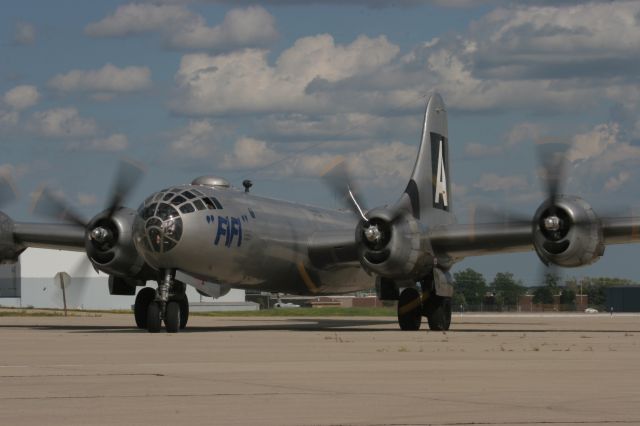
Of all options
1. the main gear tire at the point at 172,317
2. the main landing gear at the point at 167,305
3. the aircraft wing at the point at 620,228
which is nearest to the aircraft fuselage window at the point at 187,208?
the main landing gear at the point at 167,305

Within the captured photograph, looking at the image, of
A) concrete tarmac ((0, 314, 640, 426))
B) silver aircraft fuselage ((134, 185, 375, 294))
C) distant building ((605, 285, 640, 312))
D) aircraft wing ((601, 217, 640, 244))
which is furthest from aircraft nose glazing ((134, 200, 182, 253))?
distant building ((605, 285, 640, 312))

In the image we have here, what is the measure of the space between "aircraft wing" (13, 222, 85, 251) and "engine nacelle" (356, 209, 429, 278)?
939 cm

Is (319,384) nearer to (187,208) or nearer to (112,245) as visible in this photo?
(187,208)

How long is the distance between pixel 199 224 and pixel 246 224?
2.45 metres

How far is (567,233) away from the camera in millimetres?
29516

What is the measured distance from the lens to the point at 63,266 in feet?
318

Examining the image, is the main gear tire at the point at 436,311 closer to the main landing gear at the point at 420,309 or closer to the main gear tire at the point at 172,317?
the main landing gear at the point at 420,309

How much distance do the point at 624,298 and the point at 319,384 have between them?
104695 millimetres

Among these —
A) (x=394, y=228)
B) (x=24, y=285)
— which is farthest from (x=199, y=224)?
(x=24, y=285)

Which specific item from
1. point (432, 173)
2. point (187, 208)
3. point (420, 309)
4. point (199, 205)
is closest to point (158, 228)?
point (187, 208)

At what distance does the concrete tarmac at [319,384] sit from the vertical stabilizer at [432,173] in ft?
46.6

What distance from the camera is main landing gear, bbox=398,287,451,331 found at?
112ft

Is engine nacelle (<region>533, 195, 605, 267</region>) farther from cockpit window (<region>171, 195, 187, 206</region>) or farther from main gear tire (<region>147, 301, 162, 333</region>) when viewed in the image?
main gear tire (<region>147, 301, 162, 333</region>)

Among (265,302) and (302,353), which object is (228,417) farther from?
(265,302)
